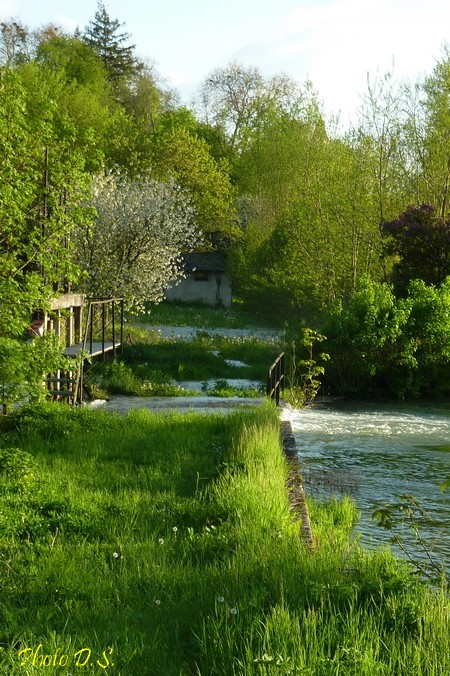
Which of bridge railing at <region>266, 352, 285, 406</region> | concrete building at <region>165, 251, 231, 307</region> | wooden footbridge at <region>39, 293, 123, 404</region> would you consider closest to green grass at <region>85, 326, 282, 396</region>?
wooden footbridge at <region>39, 293, 123, 404</region>

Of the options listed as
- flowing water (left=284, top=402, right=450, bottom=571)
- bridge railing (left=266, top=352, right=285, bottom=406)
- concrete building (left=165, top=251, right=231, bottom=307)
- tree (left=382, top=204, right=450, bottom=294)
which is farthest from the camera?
concrete building (left=165, top=251, right=231, bottom=307)

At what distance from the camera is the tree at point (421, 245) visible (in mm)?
26812

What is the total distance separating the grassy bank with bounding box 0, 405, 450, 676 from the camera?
5109 millimetres

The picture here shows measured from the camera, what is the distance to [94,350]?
21.4 metres

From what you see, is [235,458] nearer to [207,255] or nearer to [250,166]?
[207,255]

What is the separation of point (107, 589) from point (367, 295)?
59.7 feet

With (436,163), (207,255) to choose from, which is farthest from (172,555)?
(207,255)

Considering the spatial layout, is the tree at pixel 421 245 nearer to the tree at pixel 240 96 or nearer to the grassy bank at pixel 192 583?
the grassy bank at pixel 192 583

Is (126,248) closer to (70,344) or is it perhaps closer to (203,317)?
(70,344)

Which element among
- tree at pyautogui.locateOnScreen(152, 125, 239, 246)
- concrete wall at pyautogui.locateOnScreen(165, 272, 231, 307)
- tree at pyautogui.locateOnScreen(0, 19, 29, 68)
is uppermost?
tree at pyautogui.locateOnScreen(0, 19, 29, 68)

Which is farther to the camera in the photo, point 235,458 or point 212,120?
point 212,120

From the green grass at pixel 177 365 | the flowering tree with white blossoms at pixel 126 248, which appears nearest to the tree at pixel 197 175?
the flowering tree with white blossoms at pixel 126 248

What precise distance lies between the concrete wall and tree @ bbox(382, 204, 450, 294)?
28.7 m

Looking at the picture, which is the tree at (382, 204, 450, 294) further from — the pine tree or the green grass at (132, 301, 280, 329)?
the pine tree
